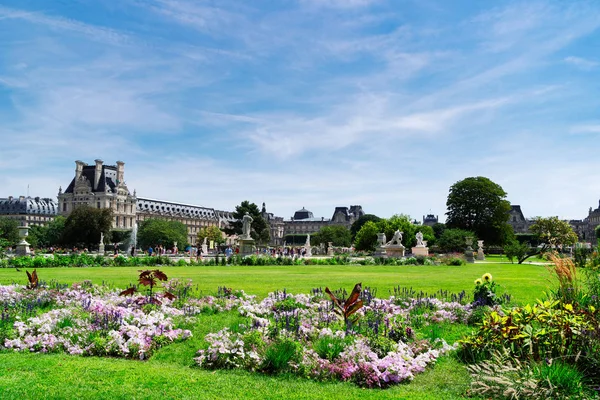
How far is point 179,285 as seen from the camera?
1494 cm

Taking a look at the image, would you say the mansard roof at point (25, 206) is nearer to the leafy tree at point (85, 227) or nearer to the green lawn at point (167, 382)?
the leafy tree at point (85, 227)

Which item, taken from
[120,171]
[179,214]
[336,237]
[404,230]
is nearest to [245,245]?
[404,230]

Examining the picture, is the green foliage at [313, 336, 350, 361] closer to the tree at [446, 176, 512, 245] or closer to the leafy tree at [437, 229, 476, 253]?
the leafy tree at [437, 229, 476, 253]

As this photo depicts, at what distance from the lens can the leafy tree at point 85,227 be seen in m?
80.6

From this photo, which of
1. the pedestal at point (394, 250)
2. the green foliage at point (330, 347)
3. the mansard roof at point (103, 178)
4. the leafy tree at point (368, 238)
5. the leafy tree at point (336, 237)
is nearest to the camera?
the green foliage at point (330, 347)

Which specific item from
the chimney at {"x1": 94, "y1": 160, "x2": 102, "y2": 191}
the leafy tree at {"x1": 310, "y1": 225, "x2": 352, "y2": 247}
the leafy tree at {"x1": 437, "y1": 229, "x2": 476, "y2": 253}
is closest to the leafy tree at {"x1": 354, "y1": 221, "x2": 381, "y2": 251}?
the leafy tree at {"x1": 437, "y1": 229, "x2": 476, "y2": 253}

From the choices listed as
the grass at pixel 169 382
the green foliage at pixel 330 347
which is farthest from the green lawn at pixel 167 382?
the green foliage at pixel 330 347

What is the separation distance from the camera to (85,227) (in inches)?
3182

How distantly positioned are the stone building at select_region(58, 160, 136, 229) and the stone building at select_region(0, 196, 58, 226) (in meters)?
10.0

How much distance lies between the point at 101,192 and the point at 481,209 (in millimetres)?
101388

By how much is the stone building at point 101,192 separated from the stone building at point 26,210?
1001 centimetres

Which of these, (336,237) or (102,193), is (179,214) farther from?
(336,237)

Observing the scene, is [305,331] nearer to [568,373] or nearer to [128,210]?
[568,373]

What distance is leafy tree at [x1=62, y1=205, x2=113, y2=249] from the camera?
8056 cm
